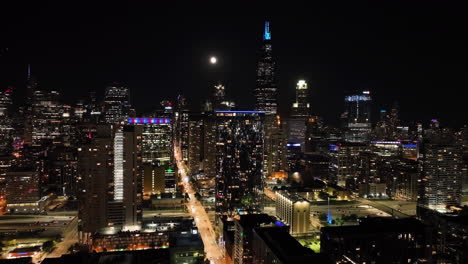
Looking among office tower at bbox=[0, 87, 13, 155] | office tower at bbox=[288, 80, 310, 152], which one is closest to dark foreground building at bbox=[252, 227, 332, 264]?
office tower at bbox=[0, 87, 13, 155]

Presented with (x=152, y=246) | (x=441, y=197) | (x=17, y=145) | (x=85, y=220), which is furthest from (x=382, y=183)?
(x=17, y=145)

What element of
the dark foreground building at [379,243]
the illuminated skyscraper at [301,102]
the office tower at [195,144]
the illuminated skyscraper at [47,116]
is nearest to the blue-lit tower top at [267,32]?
the office tower at [195,144]

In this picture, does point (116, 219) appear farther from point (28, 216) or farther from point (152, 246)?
point (28, 216)

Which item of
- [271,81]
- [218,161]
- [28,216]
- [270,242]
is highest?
[271,81]

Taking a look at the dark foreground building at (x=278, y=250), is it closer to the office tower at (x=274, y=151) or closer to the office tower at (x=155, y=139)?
the office tower at (x=274, y=151)

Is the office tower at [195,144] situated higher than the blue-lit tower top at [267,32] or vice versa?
the blue-lit tower top at [267,32]

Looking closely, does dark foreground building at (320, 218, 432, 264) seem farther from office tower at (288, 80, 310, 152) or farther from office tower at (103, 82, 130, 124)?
office tower at (288, 80, 310, 152)

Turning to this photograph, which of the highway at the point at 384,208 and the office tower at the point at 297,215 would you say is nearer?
the office tower at the point at 297,215
